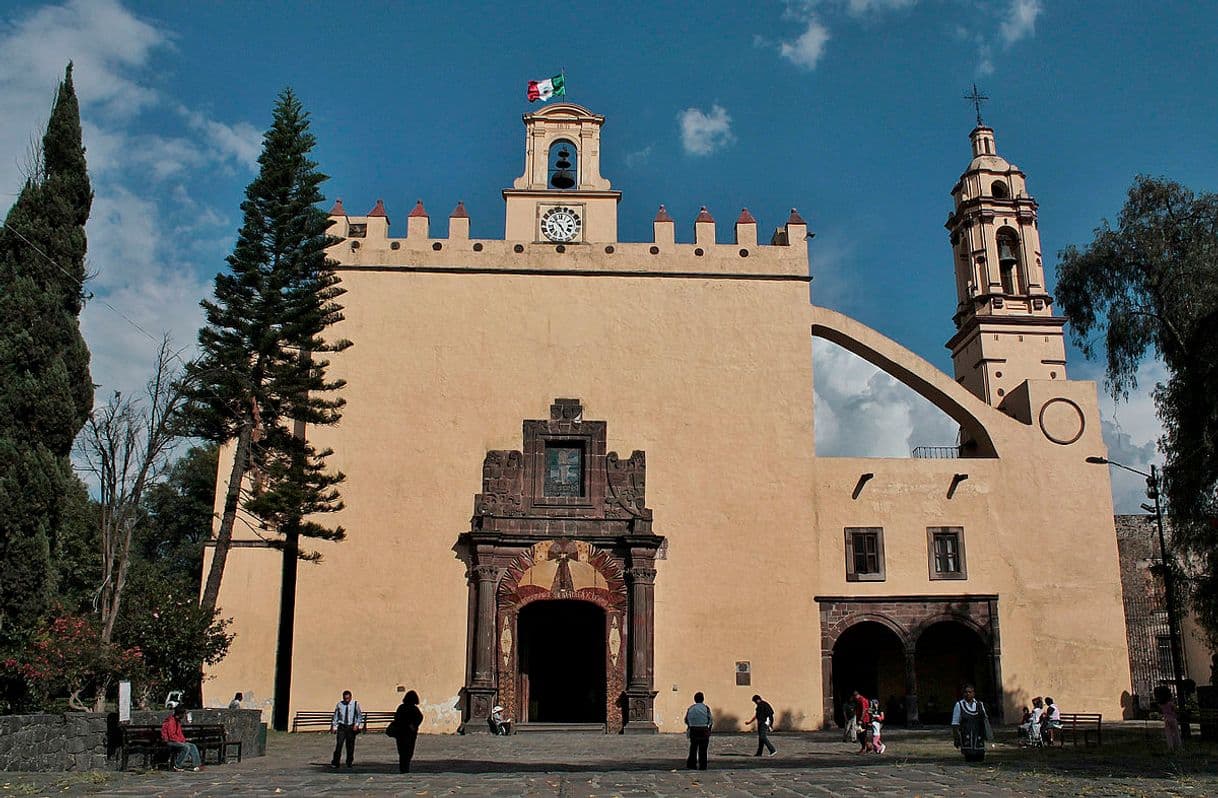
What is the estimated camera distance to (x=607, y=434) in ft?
77.3

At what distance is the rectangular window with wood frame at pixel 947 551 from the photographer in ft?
77.7

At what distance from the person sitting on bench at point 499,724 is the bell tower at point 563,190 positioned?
35.3ft

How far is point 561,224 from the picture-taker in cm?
2534

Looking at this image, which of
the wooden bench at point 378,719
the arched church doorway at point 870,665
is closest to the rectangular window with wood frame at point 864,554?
the arched church doorway at point 870,665

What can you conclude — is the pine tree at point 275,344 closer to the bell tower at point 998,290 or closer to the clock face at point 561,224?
the clock face at point 561,224

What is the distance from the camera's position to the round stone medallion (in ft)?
81.5

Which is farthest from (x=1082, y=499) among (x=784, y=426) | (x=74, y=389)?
(x=74, y=389)

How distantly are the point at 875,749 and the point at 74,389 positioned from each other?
1365 centimetres

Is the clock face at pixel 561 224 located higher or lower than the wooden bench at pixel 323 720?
higher

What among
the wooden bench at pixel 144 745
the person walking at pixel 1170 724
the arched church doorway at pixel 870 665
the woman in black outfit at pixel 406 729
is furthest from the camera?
the arched church doorway at pixel 870 665

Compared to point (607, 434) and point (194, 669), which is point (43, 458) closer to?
point (194, 669)

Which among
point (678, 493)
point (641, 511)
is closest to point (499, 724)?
point (641, 511)

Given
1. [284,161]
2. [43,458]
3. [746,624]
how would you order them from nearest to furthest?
[43,458], [284,161], [746,624]

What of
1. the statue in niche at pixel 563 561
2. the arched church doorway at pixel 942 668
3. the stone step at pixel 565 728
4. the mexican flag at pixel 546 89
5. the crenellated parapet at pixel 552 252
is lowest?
the stone step at pixel 565 728
